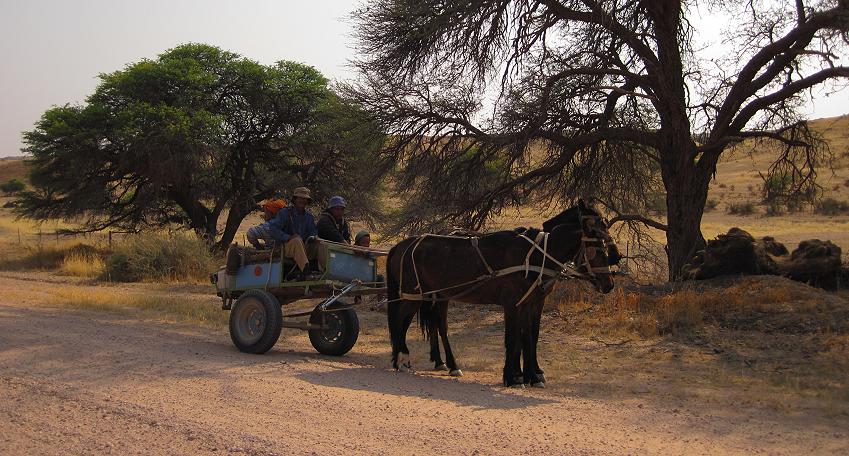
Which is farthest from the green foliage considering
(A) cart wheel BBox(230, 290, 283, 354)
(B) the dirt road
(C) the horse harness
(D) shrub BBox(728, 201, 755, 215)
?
(C) the horse harness

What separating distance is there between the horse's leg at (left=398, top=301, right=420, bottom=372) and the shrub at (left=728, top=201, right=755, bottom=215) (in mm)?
41154

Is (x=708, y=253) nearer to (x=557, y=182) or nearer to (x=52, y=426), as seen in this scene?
(x=557, y=182)

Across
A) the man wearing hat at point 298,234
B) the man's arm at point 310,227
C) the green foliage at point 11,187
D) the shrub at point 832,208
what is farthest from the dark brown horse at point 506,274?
the green foliage at point 11,187

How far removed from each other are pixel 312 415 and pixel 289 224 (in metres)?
4.48

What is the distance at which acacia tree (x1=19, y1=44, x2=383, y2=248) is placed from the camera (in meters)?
25.9

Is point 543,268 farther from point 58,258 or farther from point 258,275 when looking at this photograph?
point 58,258

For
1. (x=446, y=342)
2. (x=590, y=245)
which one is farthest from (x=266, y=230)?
(x=590, y=245)

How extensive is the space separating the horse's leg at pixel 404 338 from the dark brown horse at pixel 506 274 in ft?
0.04

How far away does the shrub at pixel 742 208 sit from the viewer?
46.9 metres

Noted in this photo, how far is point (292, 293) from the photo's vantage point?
36.7ft

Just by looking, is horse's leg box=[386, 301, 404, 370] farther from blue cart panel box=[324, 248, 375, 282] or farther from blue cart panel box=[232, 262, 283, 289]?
blue cart panel box=[232, 262, 283, 289]

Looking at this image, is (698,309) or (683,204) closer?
(698,309)

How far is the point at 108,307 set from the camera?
15484 millimetres

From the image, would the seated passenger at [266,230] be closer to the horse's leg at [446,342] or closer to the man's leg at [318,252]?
the man's leg at [318,252]
